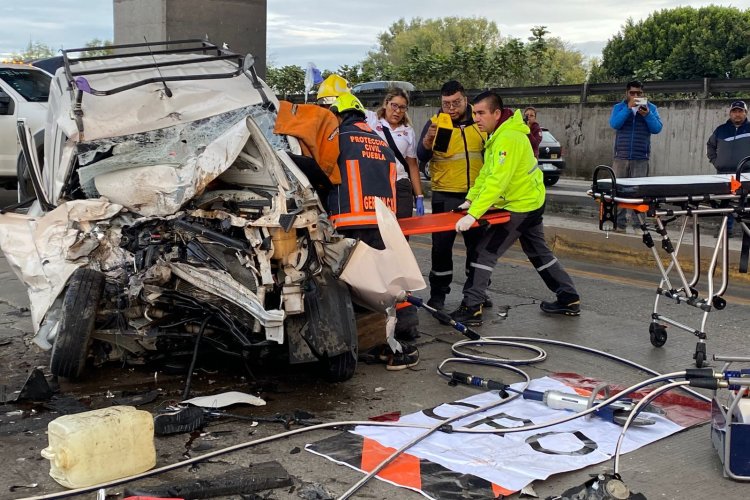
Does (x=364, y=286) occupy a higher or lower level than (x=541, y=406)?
higher

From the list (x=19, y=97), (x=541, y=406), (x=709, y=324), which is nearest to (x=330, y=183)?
(x=541, y=406)

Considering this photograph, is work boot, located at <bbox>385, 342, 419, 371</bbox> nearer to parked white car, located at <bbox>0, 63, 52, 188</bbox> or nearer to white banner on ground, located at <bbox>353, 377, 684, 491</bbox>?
white banner on ground, located at <bbox>353, 377, 684, 491</bbox>

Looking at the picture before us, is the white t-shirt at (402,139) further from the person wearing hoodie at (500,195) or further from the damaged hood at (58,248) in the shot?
the damaged hood at (58,248)

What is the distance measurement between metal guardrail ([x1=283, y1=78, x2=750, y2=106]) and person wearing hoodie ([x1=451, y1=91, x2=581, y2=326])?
1485cm

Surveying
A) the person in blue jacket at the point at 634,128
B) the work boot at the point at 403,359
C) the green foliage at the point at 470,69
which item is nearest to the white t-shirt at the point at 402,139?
the work boot at the point at 403,359

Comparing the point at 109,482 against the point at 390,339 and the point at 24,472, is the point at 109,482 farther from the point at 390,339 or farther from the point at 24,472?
the point at 390,339

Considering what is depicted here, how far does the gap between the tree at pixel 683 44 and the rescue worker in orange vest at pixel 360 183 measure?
132ft

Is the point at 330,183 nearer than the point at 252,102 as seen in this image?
Yes

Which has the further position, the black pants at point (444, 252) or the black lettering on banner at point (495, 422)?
the black pants at point (444, 252)

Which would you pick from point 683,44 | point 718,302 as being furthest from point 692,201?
point 683,44

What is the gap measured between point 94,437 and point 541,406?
8.34 ft

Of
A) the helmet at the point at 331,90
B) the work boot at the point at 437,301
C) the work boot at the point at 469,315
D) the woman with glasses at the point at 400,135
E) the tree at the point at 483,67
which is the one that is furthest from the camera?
the tree at the point at 483,67

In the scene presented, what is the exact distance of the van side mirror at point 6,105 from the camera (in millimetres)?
13586

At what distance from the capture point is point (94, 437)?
12.7 ft
